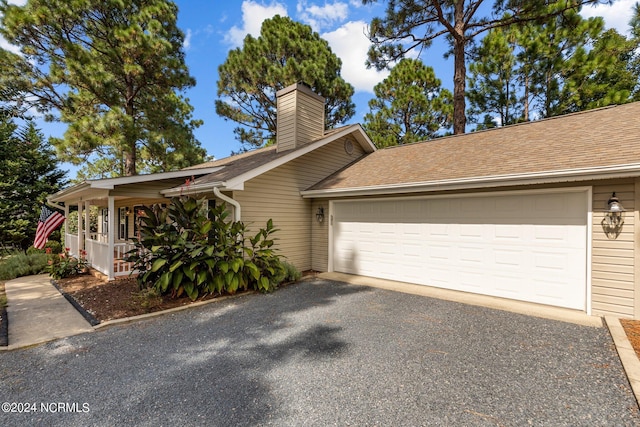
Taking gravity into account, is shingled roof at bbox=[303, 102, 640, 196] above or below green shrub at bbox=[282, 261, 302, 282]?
above

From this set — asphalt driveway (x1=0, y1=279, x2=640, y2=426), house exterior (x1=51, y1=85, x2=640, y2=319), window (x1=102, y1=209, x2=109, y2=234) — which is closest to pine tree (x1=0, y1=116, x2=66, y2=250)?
window (x1=102, y1=209, x2=109, y2=234)

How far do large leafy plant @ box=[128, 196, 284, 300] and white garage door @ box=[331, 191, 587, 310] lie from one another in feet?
8.79

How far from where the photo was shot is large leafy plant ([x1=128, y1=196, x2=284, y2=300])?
538 cm

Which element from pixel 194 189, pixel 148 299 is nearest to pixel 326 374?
pixel 148 299

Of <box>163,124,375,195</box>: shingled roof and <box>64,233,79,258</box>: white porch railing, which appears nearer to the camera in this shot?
<box>163,124,375,195</box>: shingled roof

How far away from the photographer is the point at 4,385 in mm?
2768

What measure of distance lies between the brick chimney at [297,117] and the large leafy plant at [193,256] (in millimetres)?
4024

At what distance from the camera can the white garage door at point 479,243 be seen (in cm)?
462

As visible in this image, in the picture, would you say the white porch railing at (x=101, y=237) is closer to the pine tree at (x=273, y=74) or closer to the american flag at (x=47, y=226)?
the american flag at (x=47, y=226)

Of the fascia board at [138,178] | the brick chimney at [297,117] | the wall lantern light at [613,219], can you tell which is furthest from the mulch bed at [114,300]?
the wall lantern light at [613,219]

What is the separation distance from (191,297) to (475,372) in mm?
4602

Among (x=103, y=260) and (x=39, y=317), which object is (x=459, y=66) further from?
(x=39, y=317)

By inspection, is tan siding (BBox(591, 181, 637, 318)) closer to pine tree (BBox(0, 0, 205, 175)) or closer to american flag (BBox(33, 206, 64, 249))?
american flag (BBox(33, 206, 64, 249))

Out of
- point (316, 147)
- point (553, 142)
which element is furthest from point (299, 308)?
point (553, 142)
